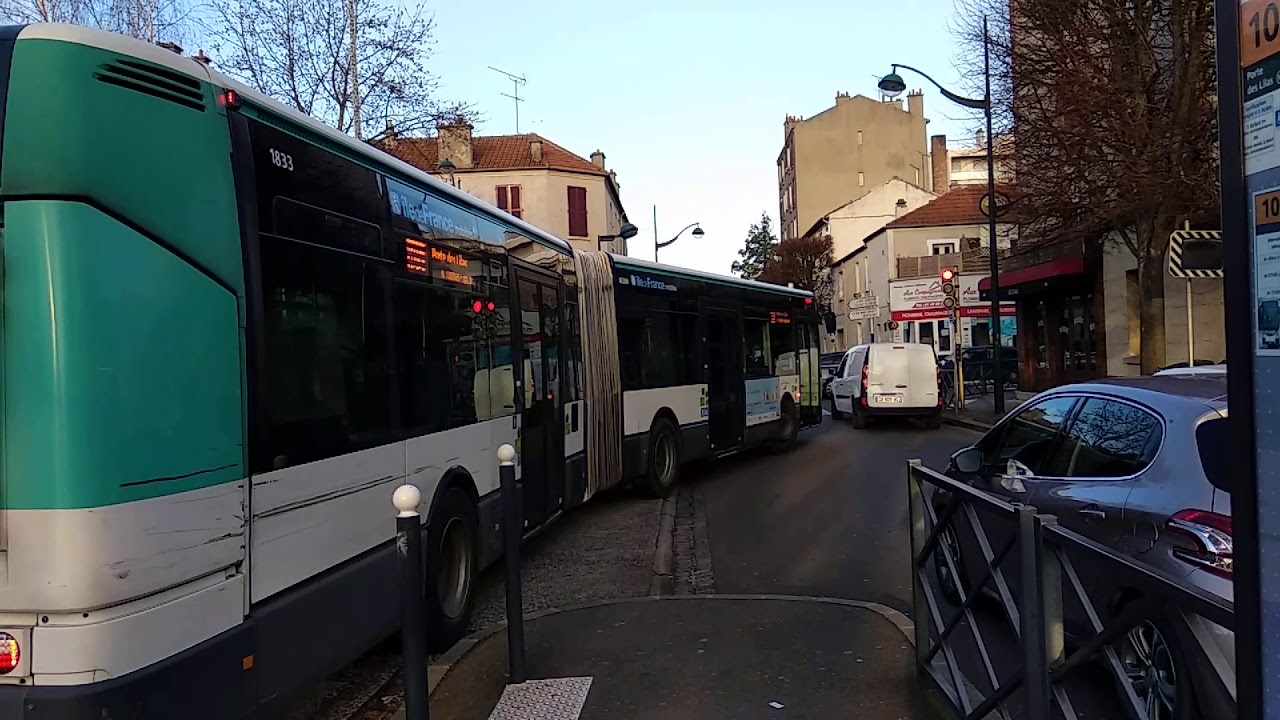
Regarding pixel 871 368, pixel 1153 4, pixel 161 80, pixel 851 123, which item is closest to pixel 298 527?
pixel 161 80

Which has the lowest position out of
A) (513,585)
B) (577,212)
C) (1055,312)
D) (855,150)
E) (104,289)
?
(513,585)

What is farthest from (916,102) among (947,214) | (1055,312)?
(1055,312)

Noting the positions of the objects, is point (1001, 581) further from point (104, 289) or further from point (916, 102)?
point (916, 102)

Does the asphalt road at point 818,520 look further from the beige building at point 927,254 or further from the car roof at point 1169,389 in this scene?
the beige building at point 927,254

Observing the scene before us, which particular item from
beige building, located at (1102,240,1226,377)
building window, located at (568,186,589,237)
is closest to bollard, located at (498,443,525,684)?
beige building, located at (1102,240,1226,377)

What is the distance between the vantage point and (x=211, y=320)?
335 centimetres

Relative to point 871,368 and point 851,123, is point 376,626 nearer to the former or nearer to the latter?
point 871,368

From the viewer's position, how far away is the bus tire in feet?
53.5

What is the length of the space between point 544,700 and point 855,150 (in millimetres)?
70166

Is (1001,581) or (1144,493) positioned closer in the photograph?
(1001,581)

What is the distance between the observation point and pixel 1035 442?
561cm

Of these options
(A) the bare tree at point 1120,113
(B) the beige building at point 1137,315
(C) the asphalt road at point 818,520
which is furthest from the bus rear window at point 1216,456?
(B) the beige building at point 1137,315

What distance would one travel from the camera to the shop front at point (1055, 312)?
22.9m

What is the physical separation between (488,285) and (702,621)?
9.32 feet
